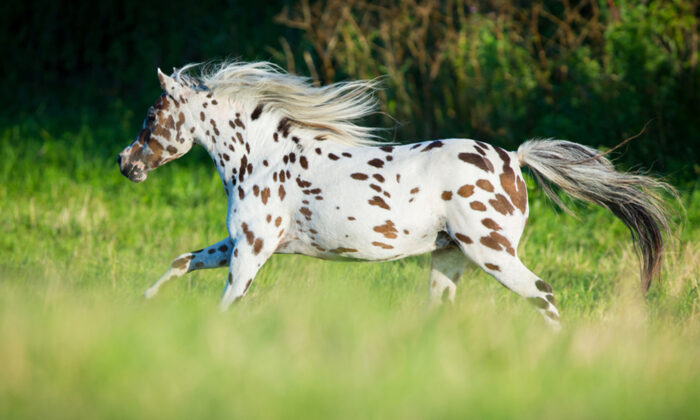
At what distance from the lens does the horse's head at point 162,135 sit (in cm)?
504

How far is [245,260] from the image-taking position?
4633 mm

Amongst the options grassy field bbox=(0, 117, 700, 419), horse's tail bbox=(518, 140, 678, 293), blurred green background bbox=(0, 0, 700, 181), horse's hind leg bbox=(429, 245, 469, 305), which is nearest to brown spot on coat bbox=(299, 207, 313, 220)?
grassy field bbox=(0, 117, 700, 419)

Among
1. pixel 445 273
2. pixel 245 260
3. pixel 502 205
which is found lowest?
pixel 445 273

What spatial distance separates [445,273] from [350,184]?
2.67 ft

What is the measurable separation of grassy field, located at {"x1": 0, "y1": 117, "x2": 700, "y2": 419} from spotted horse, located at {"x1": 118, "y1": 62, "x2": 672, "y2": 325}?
0.96 feet

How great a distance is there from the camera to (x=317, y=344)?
371 centimetres

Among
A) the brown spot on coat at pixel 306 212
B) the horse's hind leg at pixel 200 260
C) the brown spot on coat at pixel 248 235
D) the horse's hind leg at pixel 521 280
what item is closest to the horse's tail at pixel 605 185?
the horse's hind leg at pixel 521 280

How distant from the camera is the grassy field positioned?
309cm

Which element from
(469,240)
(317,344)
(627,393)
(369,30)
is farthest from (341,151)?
(369,30)

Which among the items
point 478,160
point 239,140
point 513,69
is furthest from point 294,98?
point 513,69

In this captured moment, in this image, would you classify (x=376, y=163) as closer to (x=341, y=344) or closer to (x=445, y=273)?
(x=445, y=273)

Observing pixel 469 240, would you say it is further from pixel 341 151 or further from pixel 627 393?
pixel 627 393

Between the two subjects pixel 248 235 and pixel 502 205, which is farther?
pixel 248 235

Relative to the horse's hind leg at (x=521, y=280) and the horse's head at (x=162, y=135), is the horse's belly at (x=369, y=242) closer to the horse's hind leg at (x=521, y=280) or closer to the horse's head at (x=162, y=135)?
the horse's hind leg at (x=521, y=280)
